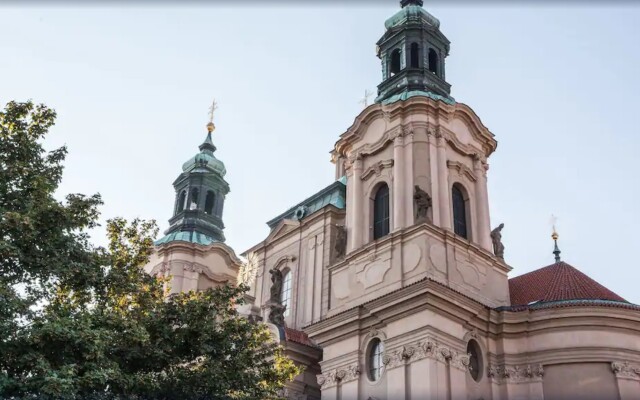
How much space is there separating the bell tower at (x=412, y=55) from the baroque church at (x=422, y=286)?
6cm


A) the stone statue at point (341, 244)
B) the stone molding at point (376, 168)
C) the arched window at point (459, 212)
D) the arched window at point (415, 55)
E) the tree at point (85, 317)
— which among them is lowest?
the tree at point (85, 317)

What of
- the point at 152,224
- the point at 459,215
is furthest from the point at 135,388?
the point at 459,215

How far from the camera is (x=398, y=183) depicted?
21.6 metres

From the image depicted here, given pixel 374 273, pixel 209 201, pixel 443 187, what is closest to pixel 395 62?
pixel 443 187

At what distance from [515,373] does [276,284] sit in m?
8.59

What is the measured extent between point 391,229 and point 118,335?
10.3 m

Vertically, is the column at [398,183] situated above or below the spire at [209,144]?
below

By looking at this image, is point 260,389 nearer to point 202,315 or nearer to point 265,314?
point 202,315

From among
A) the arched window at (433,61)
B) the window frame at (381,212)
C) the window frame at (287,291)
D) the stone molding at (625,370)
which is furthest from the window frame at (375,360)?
the arched window at (433,61)

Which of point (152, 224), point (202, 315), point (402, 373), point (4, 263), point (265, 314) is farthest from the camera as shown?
point (265, 314)

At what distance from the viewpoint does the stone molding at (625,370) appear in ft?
59.9

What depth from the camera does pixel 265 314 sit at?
25.3 meters

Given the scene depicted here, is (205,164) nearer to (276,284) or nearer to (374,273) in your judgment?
(276,284)

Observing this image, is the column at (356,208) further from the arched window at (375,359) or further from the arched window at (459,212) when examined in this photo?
the arched window at (375,359)
